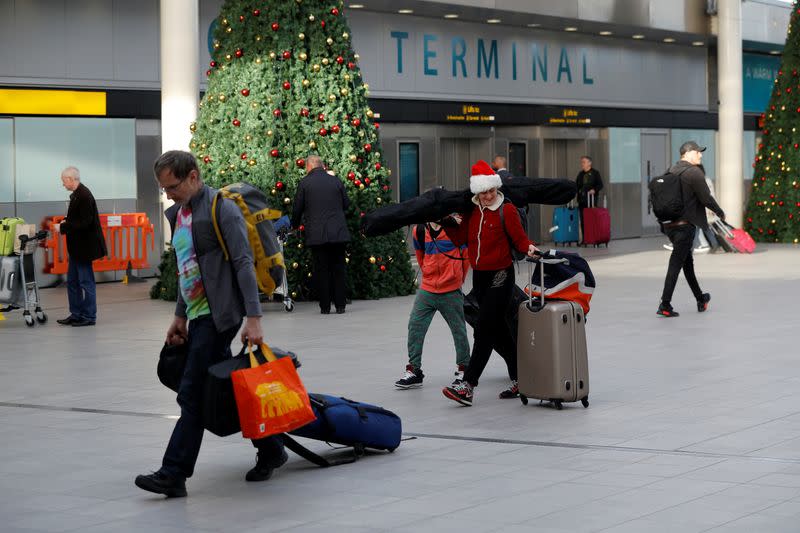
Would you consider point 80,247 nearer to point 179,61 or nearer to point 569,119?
point 179,61

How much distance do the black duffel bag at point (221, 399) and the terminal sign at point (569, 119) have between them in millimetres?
24348

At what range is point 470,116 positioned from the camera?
28.4 m

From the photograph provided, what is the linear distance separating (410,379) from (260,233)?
3.50 metres

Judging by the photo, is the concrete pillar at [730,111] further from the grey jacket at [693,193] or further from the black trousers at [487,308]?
the black trousers at [487,308]

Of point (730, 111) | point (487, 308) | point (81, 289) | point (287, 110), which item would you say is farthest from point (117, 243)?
point (730, 111)

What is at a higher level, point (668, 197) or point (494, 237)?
point (668, 197)

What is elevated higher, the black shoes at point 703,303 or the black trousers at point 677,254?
the black trousers at point 677,254

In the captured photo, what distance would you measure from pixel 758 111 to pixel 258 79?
2372 centimetres

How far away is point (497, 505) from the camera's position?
Answer: 6.45 metres

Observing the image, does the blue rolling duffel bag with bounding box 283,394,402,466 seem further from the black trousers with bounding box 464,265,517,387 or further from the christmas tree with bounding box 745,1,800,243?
the christmas tree with bounding box 745,1,800,243

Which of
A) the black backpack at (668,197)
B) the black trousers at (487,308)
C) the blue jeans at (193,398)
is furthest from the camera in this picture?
the black backpack at (668,197)

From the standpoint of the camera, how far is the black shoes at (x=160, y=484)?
675 cm

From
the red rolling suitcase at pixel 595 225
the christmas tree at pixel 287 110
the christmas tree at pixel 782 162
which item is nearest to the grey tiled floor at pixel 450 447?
the christmas tree at pixel 287 110

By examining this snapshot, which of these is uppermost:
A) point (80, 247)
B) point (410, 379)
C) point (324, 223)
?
point (324, 223)
